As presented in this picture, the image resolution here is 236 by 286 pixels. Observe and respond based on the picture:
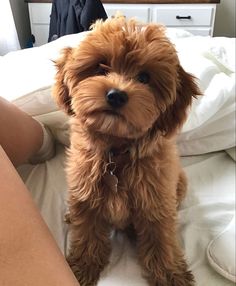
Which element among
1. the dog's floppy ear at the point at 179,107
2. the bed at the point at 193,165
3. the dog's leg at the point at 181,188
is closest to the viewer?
the dog's floppy ear at the point at 179,107

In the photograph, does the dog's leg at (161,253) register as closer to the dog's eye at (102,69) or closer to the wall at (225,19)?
the dog's eye at (102,69)

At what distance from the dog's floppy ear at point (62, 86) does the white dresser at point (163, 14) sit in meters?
1.72

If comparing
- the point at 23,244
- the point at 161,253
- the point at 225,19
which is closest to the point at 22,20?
the point at 225,19

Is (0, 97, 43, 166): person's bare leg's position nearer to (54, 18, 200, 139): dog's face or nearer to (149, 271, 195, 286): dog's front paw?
(54, 18, 200, 139): dog's face

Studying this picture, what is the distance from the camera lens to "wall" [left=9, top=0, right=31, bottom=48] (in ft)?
8.86

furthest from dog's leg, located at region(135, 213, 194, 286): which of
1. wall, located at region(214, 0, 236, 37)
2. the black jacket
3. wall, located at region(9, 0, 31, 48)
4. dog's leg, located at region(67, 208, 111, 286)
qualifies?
wall, located at region(214, 0, 236, 37)

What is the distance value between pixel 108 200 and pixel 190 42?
3.03ft

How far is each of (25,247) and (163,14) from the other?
231 centimetres

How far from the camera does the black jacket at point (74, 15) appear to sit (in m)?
1.94

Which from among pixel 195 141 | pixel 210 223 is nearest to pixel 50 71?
pixel 195 141

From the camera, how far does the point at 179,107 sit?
37.5 inches

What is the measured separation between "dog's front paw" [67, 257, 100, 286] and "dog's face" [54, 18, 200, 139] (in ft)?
1.26

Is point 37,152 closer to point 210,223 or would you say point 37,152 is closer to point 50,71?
point 50,71

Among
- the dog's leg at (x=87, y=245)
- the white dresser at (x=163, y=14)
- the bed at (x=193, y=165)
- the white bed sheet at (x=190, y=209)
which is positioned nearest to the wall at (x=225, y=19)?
the white dresser at (x=163, y=14)
